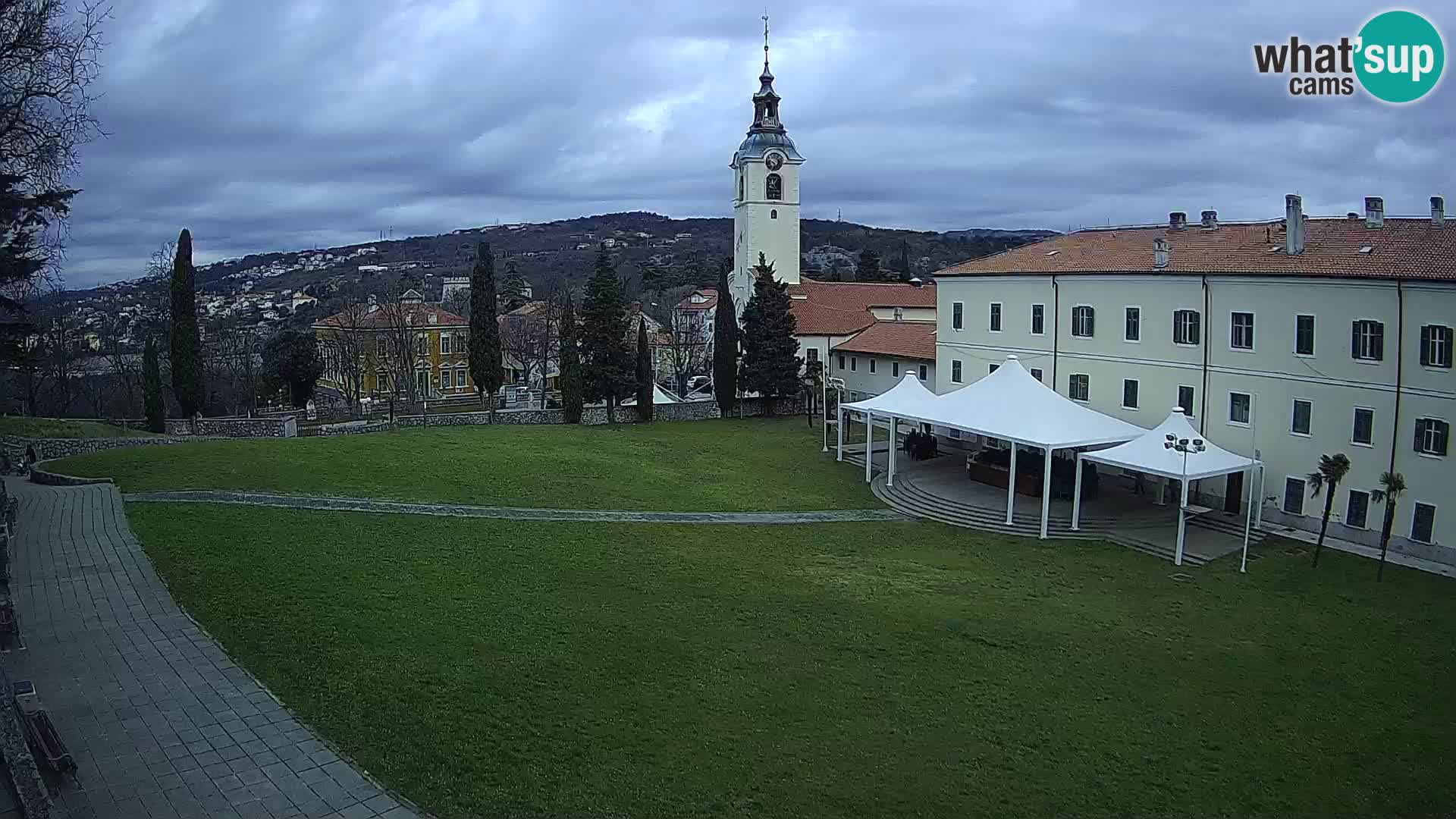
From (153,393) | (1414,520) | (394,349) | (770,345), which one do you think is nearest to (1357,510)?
(1414,520)

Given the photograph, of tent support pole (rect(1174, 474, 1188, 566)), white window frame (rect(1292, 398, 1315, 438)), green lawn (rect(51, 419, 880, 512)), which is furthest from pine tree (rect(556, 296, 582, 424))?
white window frame (rect(1292, 398, 1315, 438))

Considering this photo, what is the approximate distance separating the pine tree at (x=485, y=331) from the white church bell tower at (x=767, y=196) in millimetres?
14614

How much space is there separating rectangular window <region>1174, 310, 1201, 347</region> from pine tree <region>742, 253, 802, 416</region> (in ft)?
58.1

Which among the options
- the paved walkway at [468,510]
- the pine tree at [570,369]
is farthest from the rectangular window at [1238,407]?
the pine tree at [570,369]

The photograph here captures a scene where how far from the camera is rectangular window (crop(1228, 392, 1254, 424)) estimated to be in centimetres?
2112

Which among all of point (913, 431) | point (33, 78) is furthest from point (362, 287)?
point (33, 78)

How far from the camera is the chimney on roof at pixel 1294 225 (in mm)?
20781

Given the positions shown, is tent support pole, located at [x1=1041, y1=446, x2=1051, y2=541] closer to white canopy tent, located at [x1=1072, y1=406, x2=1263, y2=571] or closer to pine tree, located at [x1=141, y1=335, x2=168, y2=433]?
white canopy tent, located at [x1=1072, y1=406, x2=1263, y2=571]

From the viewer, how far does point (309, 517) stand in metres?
18.4

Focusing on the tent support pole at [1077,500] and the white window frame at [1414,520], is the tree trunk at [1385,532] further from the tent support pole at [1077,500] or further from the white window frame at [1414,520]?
the tent support pole at [1077,500]

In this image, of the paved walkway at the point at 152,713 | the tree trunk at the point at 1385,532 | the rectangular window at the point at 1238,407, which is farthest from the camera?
the rectangular window at the point at 1238,407

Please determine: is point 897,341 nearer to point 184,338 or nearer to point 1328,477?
point 1328,477

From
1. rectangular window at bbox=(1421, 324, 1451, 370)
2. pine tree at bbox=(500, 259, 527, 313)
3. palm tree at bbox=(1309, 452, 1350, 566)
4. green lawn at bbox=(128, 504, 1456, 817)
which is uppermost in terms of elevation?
pine tree at bbox=(500, 259, 527, 313)

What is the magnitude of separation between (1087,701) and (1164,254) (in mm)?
15164
